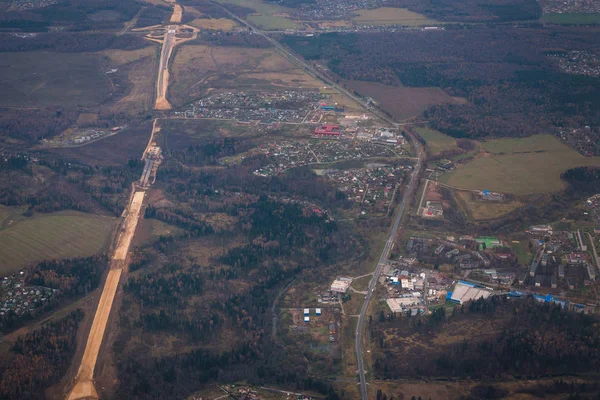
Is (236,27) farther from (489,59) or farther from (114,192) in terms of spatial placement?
(114,192)

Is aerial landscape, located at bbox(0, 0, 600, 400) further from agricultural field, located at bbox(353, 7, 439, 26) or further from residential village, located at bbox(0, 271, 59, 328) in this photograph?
agricultural field, located at bbox(353, 7, 439, 26)

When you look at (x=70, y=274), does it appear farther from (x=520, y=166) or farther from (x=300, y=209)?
(x=520, y=166)

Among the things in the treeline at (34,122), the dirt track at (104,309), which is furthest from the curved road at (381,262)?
the treeline at (34,122)

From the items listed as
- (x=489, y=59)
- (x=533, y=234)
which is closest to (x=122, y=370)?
(x=533, y=234)

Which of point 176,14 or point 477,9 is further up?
point 477,9

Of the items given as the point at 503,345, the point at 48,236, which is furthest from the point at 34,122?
the point at 503,345

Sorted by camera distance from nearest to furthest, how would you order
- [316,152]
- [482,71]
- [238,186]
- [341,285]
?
[341,285], [238,186], [316,152], [482,71]

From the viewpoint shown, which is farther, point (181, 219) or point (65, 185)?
point (65, 185)
